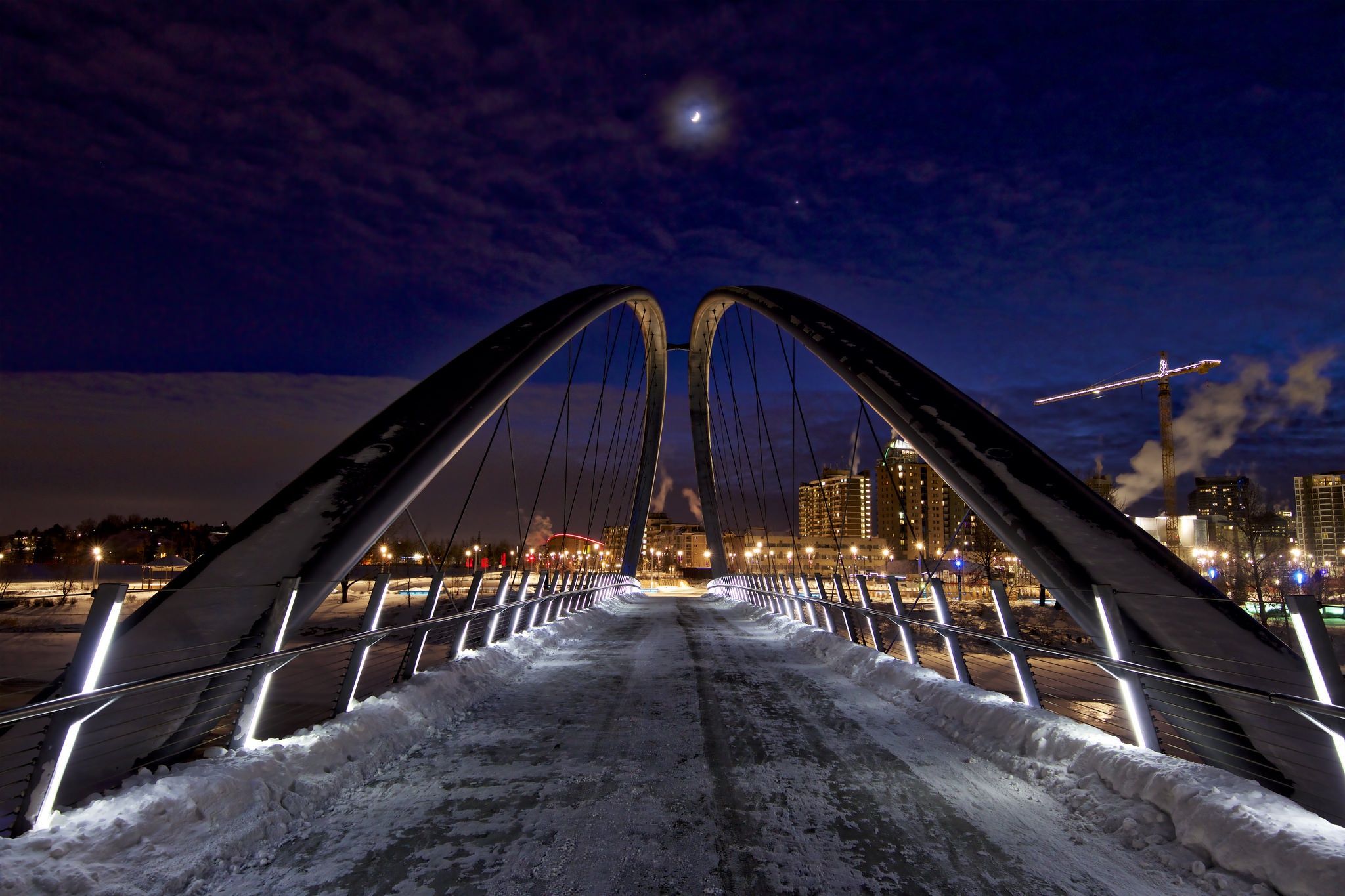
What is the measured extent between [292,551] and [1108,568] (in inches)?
335

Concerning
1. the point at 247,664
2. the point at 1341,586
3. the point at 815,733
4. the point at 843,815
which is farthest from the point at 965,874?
the point at 1341,586

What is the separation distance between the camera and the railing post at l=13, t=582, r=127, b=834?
3.35 meters

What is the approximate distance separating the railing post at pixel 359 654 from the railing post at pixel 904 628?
18.9 feet

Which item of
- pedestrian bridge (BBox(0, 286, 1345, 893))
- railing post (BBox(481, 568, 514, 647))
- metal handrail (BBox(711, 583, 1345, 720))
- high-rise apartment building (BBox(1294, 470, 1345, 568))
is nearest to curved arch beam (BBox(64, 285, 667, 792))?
pedestrian bridge (BBox(0, 286, 1345, 893))

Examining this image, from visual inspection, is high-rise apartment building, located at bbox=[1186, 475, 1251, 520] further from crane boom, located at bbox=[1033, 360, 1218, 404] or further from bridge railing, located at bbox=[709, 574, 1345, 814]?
bridge railing, located at bbox=[709, 574, 1345, 814]

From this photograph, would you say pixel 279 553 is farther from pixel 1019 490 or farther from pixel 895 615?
pixel 1019 490

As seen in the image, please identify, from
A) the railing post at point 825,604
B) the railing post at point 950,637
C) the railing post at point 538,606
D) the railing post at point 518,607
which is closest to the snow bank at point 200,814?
the railing post at point 950,637

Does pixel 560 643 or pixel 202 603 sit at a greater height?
pixel 202 603

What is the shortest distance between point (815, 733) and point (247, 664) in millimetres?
4305

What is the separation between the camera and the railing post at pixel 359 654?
5.94 meters

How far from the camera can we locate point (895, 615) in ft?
29.9

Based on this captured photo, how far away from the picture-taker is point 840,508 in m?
151

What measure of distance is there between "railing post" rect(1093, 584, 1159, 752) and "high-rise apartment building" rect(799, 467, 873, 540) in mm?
109111

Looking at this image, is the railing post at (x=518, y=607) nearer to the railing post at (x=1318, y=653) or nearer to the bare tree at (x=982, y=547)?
the railing post at (x=1318, y=653)
